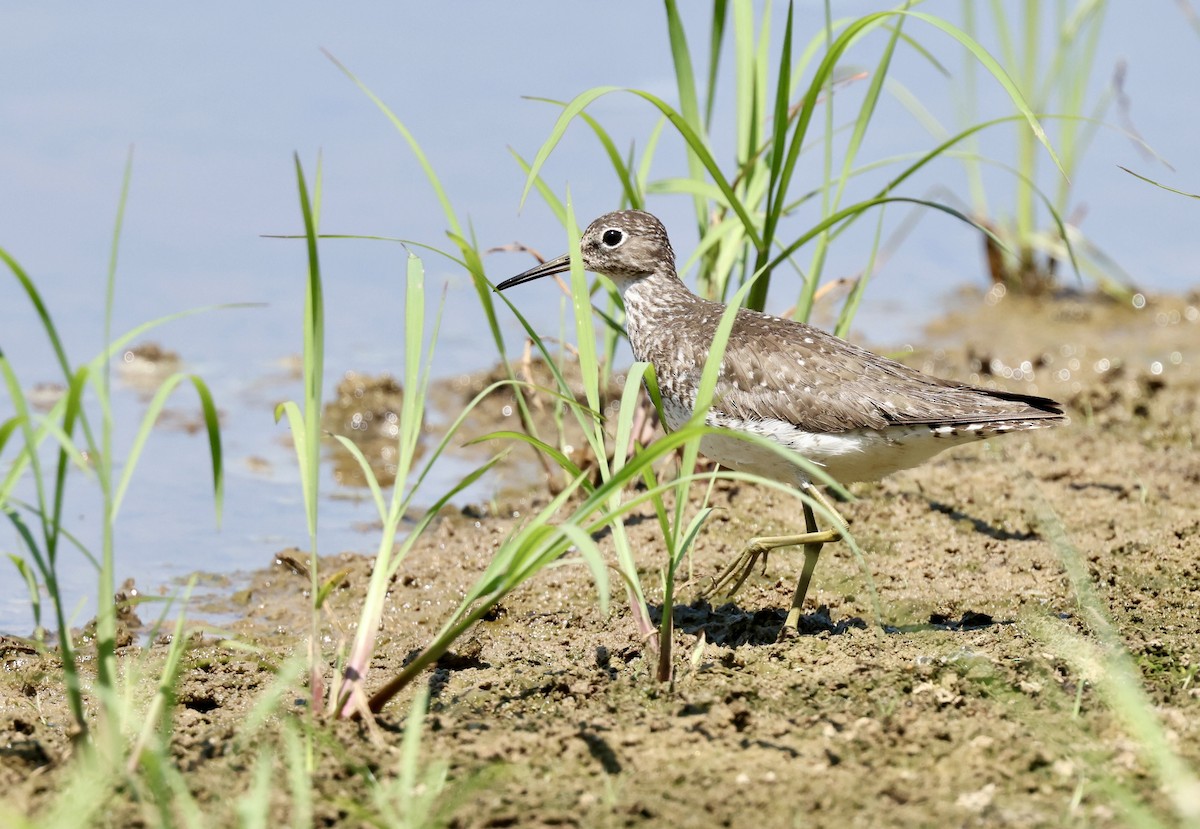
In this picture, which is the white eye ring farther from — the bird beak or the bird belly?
the bird belly

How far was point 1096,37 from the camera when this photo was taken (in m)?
9.84

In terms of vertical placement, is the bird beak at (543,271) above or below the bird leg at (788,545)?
above

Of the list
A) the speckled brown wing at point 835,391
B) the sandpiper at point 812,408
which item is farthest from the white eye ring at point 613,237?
the speckled brown wing at point 835,391

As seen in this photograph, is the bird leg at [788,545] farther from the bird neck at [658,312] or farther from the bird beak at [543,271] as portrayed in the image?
the bird beak at [543,271]

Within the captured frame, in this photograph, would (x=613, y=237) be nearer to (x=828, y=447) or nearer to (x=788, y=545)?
(x=828, y=447)

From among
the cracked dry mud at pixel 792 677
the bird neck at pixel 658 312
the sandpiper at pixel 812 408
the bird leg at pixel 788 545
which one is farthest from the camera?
the bird neck at pixel 658 312

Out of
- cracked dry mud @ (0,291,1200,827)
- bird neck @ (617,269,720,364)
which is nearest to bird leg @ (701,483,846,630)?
cracked dry mud @ (0,291,1200,827)

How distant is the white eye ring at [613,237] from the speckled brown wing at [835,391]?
98 centimetres

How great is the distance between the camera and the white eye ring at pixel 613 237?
633 centimetres

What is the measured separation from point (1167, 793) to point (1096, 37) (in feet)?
26.4

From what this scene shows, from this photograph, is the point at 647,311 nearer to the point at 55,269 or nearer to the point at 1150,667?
the point at 1150,667

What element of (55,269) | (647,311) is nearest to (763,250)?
(647,311)

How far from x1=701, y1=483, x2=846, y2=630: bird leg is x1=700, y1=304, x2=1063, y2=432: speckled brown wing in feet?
1.17

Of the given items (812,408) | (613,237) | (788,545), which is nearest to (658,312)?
(613,237)
